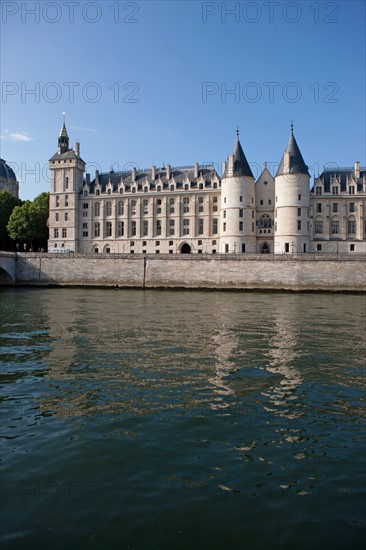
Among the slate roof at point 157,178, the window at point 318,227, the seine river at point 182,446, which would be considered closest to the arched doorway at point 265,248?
the window at point 318,227

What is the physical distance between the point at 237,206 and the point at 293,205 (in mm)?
7618

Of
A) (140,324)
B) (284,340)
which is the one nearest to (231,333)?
(284,340)

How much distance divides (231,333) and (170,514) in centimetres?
1334

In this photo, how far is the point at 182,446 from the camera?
743 centimetres

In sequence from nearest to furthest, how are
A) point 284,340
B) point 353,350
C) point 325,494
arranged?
point 325,494 < point 353,350 < point 284,340

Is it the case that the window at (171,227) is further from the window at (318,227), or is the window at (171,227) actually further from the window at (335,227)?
the window at (335,227)

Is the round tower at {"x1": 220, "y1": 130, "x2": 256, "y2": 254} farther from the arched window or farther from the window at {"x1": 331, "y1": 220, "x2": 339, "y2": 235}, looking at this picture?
the window at {"x1": 331, "y1": 220, "x2": 339, "y2": 235}

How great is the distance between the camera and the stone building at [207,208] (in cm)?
6003

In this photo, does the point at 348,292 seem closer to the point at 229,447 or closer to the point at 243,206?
the point at 243,206

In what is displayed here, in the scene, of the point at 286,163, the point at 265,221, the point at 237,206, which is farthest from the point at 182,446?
the point at 265,221

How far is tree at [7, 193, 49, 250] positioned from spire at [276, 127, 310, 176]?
1530 inches

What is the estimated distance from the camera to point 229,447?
741cm

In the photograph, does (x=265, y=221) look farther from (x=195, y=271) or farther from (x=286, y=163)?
(x=195, y=271)

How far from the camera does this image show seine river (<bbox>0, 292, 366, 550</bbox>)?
5.28 m
